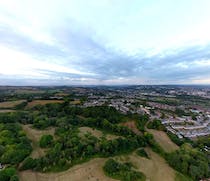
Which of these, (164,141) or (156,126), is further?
(156,126)

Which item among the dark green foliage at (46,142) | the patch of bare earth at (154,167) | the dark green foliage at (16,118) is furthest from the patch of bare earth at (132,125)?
the dark green foliage at (16,118)

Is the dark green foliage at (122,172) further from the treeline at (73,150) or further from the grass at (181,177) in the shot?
the grass at (181,177)

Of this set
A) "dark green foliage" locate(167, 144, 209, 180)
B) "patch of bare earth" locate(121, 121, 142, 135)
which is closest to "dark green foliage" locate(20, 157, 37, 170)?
"dark green foliage" locate(167, 144, 209, 180)

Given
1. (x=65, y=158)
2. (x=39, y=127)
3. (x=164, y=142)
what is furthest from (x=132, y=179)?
(x=39, y=127)

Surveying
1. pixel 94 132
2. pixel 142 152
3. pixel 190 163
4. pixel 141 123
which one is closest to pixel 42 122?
pixel 94 132

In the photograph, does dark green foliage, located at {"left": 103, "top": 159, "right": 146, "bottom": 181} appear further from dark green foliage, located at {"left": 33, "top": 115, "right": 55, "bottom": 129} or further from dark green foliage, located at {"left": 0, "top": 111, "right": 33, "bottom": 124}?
dark green foliage, located at {"left": 0, "top": 111, "right": 33, "bottom": 124}

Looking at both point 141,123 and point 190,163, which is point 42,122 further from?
point 190,163
